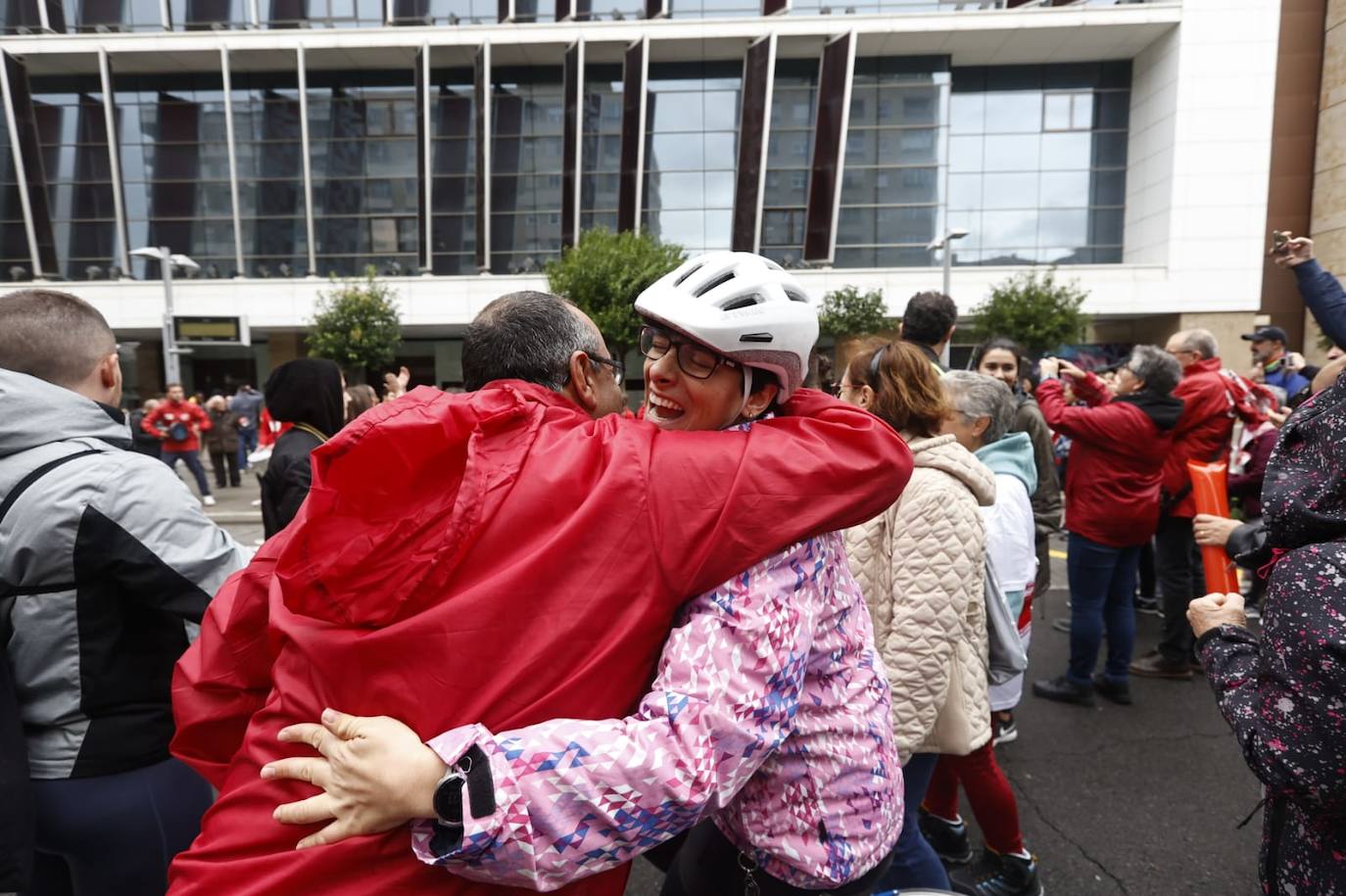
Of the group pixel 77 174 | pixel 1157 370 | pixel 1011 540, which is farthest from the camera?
pixel 77 174

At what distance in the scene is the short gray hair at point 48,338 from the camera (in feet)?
6.63

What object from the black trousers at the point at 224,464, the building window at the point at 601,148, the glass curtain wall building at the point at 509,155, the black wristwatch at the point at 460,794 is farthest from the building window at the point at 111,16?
the black wristwatch at the point at 460,794

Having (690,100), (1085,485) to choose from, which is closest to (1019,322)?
(690,100)

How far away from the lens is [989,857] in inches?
123

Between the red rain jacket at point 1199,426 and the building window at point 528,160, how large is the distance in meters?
27.5

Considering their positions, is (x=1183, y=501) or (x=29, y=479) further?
(x=1183, y=501)

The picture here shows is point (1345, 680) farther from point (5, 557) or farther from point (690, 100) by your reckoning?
point (690, 100)

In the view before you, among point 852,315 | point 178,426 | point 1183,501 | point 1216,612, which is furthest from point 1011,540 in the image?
point 852,315

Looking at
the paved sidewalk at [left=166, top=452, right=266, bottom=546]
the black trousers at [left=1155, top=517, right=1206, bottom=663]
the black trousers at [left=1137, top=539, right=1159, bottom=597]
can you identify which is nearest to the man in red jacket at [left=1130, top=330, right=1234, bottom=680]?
the black trousers at [left=1155, top=517, right=1206, bottom=663]

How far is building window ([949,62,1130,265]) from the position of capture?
30141mm

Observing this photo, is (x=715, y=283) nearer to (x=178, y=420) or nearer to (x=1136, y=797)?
(x=1136, y=797)

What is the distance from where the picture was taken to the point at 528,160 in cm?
3058

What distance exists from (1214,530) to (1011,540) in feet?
3.51

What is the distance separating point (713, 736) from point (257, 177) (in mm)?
35779
